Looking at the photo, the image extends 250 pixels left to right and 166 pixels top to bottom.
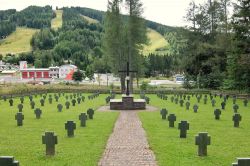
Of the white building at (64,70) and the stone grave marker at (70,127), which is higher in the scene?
the white building at (64,70)

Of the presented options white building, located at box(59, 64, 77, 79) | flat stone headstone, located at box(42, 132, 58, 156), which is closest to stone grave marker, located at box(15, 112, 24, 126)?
flat stone headstone, located at box(42, 132, 58, 156)

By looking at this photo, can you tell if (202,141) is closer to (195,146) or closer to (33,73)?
(195,146)

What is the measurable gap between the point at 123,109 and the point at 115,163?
2520 cm

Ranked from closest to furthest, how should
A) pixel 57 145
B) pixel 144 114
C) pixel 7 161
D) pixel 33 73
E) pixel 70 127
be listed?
pixel 7 161 → pixel 57 145 → pixel 70 127 → pixel 144 114 → pixel 33 73

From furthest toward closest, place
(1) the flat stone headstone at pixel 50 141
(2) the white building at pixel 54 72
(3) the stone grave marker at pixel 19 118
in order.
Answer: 1. (2) the white building at pixel 54 72
2. (3) the stone grave marker at pixel 19 118
3. (1) the flat stone headstone at pixel 50 141

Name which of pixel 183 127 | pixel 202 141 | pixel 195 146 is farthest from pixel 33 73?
pixel 202 141

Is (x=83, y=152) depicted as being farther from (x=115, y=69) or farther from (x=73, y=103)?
(x=115, y=69)

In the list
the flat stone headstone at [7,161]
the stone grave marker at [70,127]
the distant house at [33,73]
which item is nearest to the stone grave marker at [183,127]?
the stone grave marker at [70,127]

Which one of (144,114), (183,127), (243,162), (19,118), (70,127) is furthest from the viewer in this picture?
(144,114)

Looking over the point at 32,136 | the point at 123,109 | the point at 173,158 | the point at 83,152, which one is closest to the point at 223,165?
the point at 173,158

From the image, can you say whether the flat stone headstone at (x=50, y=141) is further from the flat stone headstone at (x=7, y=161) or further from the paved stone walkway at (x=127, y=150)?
the flat stone headstone at (x=7, y=161)

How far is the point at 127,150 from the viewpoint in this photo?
1455 centimetres

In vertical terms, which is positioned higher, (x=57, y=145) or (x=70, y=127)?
(x=70, y=127)

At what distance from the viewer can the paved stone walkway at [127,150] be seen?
12.5m
